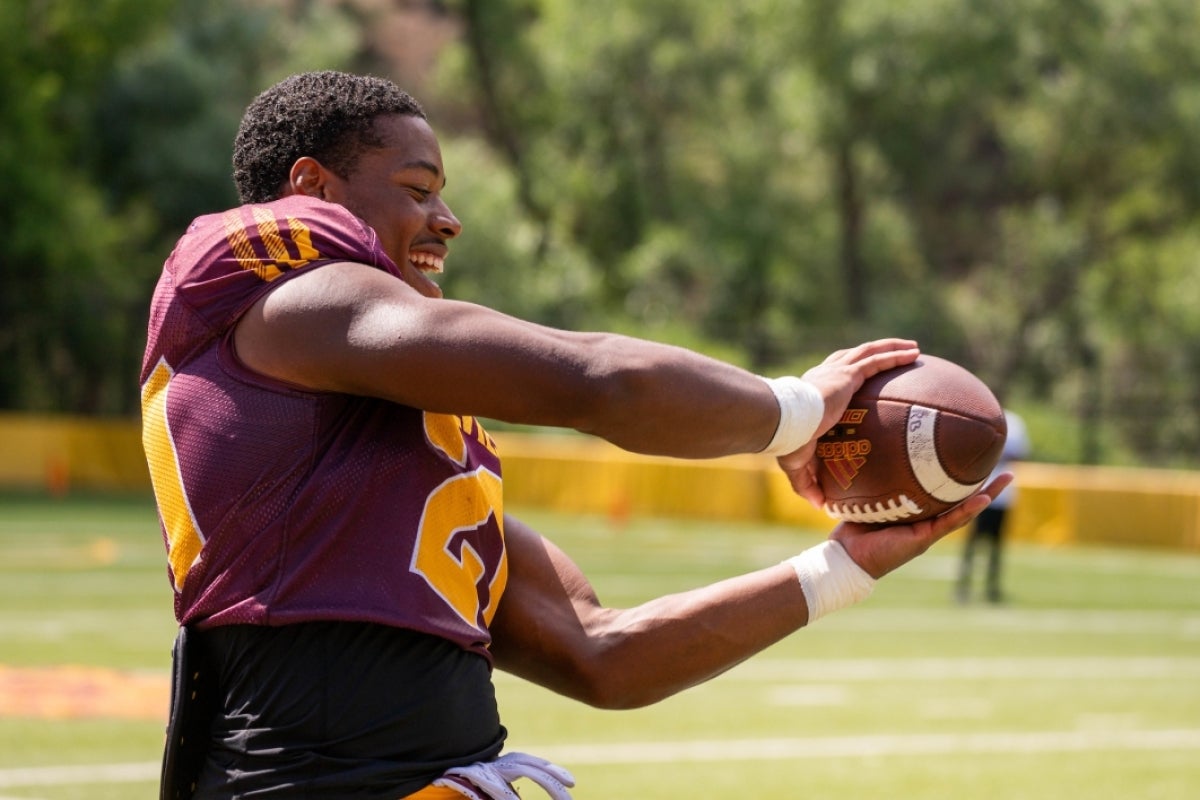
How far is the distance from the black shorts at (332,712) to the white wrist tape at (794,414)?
0.60 m

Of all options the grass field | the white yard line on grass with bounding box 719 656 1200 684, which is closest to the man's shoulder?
the grass field

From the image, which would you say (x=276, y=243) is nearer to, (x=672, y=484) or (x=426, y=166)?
(x=426, y=166)

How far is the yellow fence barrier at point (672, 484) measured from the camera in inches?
859

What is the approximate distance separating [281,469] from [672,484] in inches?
897

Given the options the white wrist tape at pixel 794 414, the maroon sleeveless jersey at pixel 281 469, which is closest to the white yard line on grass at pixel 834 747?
the maroon sleeveless jersey at pixel 281 469

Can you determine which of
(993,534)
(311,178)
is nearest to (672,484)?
(993,534)

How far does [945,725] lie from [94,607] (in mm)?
7047

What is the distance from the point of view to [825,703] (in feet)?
33.0

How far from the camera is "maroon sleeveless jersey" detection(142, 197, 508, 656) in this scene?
2.53 meters

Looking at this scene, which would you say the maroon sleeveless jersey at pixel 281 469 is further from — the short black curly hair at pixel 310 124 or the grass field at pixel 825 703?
the grass field at pixel 825 703

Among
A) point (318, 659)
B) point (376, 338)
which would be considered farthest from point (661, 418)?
point (318, 659)

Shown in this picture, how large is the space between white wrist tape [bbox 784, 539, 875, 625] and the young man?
35cm

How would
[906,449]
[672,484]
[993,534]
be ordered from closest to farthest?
[906,449] < [993,534] < [672,484]

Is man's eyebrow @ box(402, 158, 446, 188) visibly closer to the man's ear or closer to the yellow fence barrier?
the man's ear
